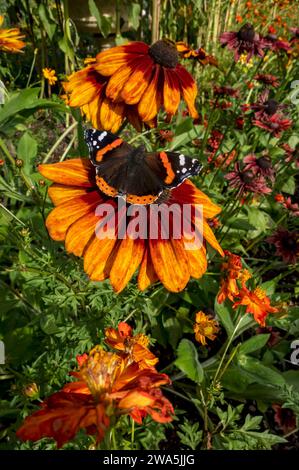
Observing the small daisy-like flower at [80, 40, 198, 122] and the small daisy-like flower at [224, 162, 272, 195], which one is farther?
the small daisy-like flower at [224, 162, 272, 195]

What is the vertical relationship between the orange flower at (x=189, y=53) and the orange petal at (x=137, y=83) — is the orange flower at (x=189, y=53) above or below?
above

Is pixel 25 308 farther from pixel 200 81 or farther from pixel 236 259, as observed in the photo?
pixel 200 81

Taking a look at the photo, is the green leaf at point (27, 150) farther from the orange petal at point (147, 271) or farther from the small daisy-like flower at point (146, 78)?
the orange petal at point (147, 271)

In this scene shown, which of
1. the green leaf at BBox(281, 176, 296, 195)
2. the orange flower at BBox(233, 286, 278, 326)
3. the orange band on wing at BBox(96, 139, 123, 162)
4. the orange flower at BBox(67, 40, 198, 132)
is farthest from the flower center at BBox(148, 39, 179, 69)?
the green leaf at BBox(281, 176, 296, 195)

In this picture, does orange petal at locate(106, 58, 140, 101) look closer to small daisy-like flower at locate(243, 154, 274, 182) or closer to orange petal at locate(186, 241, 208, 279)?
orange petal at locate(186, 241, 208, 279)

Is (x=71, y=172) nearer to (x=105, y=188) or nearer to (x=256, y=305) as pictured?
(x=105, y=188)

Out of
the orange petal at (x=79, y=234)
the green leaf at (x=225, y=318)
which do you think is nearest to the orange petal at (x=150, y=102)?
the orange petal at (x=79, y=234)
